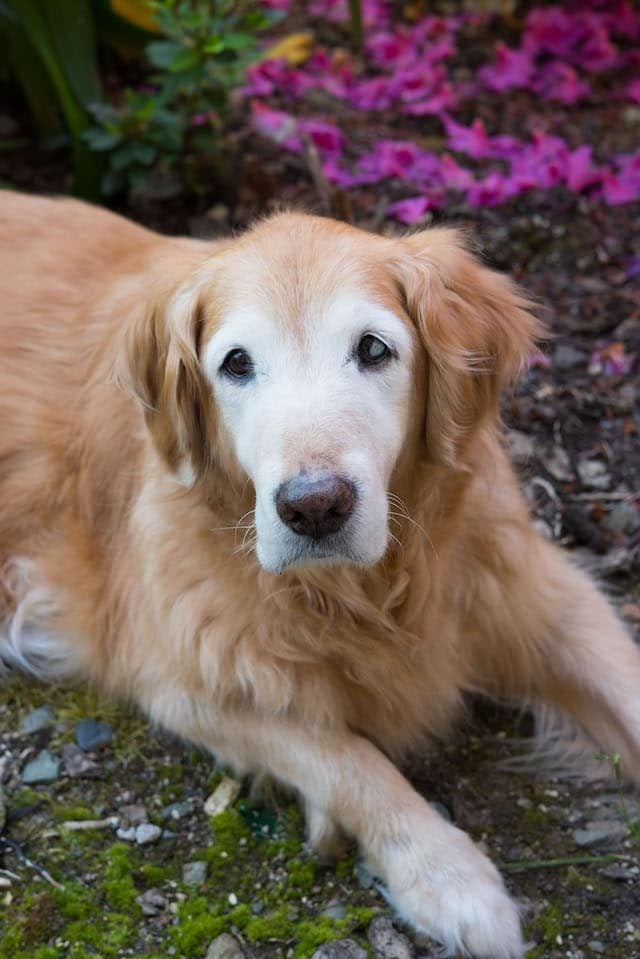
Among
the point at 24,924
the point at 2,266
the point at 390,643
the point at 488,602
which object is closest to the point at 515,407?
the point at 488,602

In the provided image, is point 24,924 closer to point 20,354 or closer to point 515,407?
→ point 20,354

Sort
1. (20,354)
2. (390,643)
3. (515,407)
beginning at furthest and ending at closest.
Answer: (515,407), (20,354), (390,643)

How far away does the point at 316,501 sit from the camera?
7.73 ft

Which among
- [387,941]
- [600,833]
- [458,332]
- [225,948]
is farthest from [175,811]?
[458,332]

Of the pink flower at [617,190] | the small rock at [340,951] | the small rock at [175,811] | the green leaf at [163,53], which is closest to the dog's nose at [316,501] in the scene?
the small rock at [340,951]

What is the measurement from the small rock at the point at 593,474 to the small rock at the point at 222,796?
1.62m

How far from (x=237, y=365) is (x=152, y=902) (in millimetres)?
1368

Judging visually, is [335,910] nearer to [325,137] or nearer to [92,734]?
[92,734]

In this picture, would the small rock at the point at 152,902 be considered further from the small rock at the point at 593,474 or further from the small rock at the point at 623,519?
the small rock at the point at 593,474

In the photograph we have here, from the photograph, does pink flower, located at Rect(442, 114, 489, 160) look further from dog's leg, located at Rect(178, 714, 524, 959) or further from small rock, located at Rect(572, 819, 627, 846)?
small rock, located at Rect(572, 819, 627, 846)

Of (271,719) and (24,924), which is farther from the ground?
(271,719)

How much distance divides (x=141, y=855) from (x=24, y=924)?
0.35 metres

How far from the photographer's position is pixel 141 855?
308 centimetres

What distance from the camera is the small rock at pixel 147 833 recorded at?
3.11m
